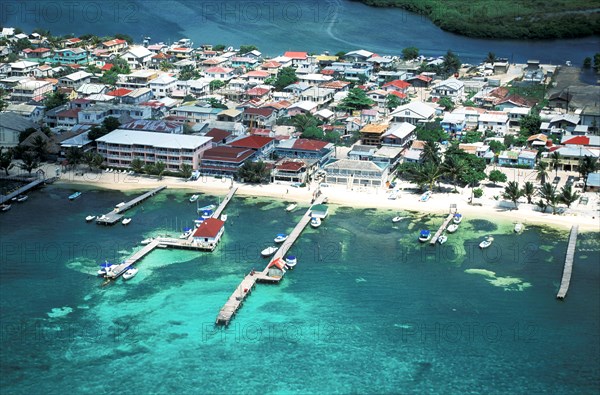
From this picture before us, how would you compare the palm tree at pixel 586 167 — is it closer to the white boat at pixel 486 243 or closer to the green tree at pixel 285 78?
the white boat at pixel 486 243

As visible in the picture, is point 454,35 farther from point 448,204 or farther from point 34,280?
point 34,280

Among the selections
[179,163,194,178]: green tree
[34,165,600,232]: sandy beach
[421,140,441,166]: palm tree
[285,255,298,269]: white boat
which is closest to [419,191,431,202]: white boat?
[34,165,600,232]: sandy beach

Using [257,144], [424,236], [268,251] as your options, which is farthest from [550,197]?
[257,144]

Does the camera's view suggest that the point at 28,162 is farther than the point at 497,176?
Yes

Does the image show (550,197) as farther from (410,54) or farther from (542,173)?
(410,54)

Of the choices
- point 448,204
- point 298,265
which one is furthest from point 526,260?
point 298,265

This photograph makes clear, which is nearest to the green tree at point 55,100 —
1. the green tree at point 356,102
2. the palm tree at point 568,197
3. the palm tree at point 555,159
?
the green tree at point 356,102

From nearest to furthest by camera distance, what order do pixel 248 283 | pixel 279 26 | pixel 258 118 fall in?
1. pixel 248 283
2. pixel 258 118
3. pixel 279 26
